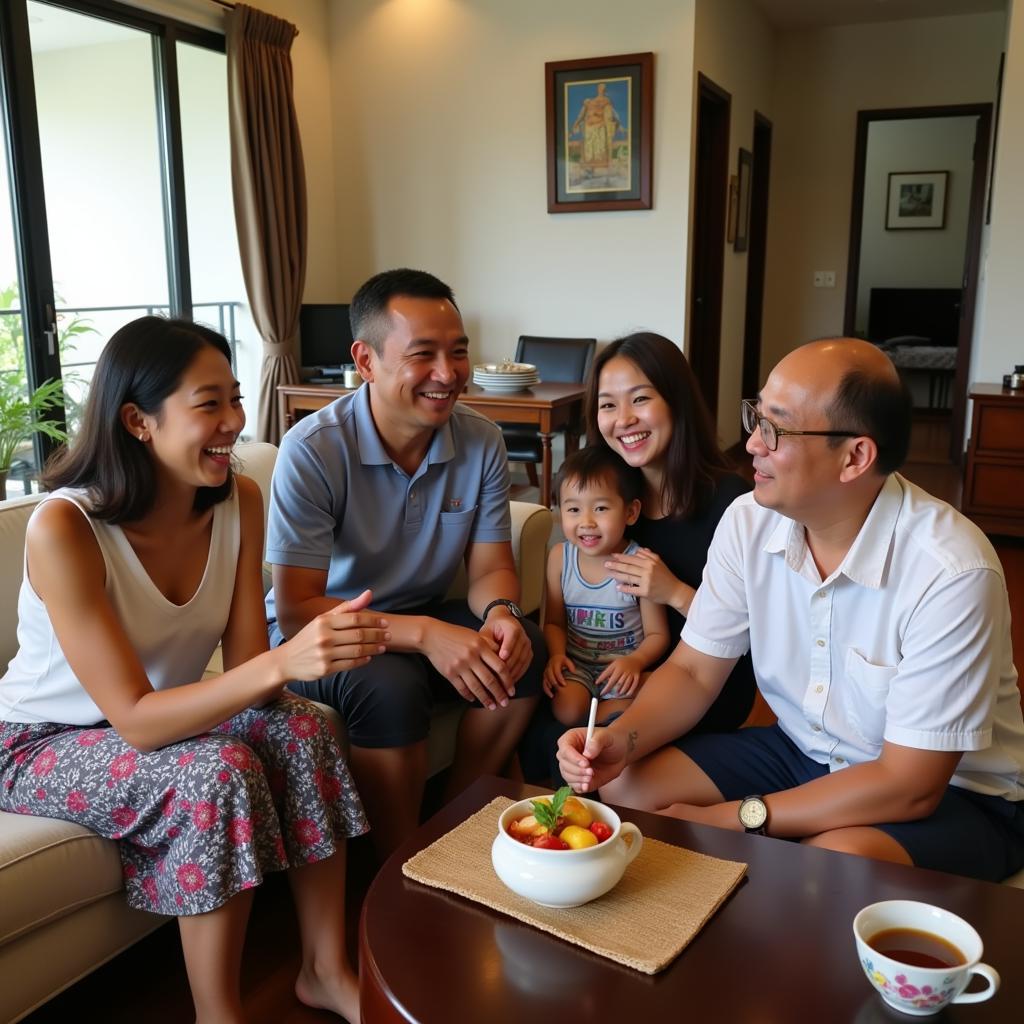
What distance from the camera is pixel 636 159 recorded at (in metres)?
5.30

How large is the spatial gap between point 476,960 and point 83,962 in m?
0.80

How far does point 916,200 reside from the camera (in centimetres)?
902

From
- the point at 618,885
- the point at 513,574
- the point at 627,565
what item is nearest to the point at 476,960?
the point at 618,885

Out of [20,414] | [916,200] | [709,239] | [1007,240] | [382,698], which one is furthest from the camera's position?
[916,200]

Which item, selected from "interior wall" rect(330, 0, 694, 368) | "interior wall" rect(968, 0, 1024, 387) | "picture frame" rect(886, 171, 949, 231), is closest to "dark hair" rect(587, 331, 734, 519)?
"interior wall" rect(330, 0, 694, 368)

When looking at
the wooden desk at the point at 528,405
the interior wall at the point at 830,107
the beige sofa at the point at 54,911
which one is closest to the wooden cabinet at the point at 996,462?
the wooden desk at the point at 528,405

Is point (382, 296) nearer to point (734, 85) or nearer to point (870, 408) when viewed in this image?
point (870, 408)

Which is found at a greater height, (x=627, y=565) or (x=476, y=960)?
(x=627, y=565)

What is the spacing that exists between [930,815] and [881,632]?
264mm

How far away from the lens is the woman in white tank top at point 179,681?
1.44m

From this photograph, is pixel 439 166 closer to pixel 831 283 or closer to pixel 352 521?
pixel 831 283

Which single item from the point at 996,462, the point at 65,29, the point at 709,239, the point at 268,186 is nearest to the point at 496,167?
the point at 268,186

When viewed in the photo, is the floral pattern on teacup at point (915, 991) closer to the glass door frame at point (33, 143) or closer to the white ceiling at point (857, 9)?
the glass door frame at point (33, 143)

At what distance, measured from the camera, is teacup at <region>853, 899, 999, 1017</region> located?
0.91 metres
